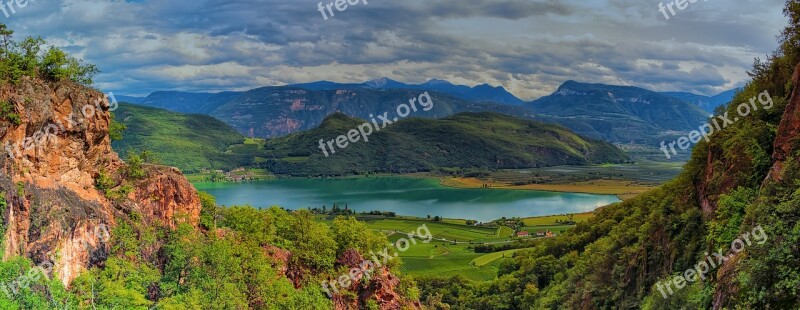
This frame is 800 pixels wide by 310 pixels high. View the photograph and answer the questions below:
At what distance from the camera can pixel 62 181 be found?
2841 cm

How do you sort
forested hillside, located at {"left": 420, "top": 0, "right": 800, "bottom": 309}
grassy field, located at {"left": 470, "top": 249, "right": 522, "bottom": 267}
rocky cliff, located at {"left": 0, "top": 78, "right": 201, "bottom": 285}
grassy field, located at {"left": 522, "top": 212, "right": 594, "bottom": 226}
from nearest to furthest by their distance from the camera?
forested hillside, located at {"left": 420, "top": 0, "right": 800, "bottom": 309} → rocky cliff, located at {"left": 0, "top": 78, "right": 201, "bottom": 285} → grassy field, located at {"left": 470, "top": 249, "right": 522, "bottom": 267} → grassy field, located at {"left": 522, "top": 212, "right": 594, "bottom": 226}

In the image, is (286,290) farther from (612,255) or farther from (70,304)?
(612,255)

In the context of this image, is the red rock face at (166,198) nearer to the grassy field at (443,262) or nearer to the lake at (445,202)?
the grassy field at (443,262)

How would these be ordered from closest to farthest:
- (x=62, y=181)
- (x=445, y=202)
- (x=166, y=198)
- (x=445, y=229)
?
1. (x=62, y=181)
2. (x=166, y=198)
3. (x=445, y=229)
4. (x=445, y=202)

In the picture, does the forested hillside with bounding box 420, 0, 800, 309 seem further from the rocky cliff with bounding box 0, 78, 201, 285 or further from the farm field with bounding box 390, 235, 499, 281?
the farm field with bounding box 390, 235, 499, 281

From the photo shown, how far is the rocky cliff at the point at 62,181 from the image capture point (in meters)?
25.2

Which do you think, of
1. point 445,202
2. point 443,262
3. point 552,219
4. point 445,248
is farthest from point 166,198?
point 445,202

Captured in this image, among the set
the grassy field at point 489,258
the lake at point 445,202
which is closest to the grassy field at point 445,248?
the grassy field at point 489,258

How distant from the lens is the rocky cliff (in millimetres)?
25219

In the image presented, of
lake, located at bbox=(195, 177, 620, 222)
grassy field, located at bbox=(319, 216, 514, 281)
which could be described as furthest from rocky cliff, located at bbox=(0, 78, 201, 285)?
lake, located at bbox=(195, 177, 620, 222)

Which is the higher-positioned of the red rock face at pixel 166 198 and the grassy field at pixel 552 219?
the red rock face at pixel 166 198

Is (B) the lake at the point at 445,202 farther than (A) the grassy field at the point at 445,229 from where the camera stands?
Yes

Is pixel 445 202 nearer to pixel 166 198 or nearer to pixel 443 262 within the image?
pixel 443 262

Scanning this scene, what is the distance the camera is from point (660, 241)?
34469 millimetres
